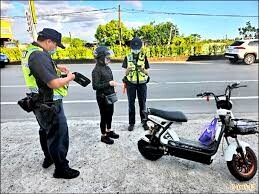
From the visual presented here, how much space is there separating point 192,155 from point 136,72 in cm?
190

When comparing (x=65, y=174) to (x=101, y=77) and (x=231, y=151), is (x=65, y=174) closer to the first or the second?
(x=101, y=77)

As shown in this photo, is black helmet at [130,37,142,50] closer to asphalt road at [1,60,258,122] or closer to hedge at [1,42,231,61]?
asphalt road at [1,60,258,122]

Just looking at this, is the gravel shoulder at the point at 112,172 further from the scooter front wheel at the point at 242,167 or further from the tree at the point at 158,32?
the tree at the point at 158,32

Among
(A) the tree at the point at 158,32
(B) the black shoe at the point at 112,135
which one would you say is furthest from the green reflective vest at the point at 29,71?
(A) the tree at the point at 158,32

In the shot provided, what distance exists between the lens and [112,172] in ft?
12.9

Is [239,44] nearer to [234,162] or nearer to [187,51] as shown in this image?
[187,51]

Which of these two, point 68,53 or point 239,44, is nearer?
point 239,44

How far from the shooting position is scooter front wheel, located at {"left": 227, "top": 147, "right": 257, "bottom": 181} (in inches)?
144

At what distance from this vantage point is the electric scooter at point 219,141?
3.67 meters

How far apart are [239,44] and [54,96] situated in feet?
53.0

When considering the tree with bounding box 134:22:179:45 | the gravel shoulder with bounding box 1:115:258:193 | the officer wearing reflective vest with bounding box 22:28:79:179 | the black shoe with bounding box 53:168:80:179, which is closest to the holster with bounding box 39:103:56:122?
the officer wearing reflective vest with bounding box 22:28:79:179

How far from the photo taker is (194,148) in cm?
375

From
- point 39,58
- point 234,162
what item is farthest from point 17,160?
point 234,162

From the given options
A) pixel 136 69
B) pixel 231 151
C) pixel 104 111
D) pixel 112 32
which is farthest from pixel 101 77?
pixel 112 32
